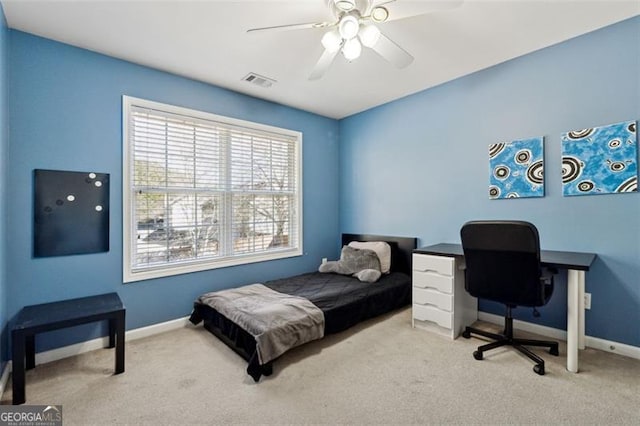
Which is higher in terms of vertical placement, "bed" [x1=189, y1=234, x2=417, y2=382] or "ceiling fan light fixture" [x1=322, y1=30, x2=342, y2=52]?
"ceiling fan light fixture" [x1=322, y1=30, x2=342, y2=52]

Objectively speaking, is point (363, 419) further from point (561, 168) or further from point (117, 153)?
point (117, 153)

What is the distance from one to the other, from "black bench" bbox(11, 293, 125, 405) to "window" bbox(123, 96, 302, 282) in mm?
474

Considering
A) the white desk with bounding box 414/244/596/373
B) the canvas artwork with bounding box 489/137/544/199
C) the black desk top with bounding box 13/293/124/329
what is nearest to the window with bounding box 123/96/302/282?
the black desk top with bounding box 13/293/124/329

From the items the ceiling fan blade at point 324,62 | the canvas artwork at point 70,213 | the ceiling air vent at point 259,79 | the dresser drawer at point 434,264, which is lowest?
the dresser drawer at point 434,264

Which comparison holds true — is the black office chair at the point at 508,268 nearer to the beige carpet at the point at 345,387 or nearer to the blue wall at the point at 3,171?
the beige carpet at the point at 345,387

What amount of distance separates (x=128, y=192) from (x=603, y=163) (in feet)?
13.1

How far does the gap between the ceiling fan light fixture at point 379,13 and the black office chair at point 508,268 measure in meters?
1.52

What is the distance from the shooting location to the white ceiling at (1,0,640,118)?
1993 mm

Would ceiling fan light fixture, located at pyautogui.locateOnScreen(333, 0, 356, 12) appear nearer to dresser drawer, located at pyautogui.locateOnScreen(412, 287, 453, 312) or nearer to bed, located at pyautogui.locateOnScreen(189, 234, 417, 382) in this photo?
bed, located at pyautogui.locateOnScreen(189, 234, 417, 382)

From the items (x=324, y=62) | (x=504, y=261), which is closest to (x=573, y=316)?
(x=504, y=261)

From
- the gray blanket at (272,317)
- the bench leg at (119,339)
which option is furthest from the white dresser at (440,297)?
the bench leg at (119,339)

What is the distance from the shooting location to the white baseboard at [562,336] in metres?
2.21

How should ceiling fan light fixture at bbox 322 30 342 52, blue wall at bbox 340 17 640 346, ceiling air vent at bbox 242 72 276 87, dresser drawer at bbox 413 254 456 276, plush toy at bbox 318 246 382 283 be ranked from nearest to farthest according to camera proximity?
ceiling fan light fixture at bbox 322 30 342 52
blue wall at bbox 340 17 640 346
dresser drawer at bbox 413 254 456 276
ceiling air vent at bbox 242 72 276 87
plush toy at bbox 318 246 382 283

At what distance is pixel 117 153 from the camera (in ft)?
8.42
